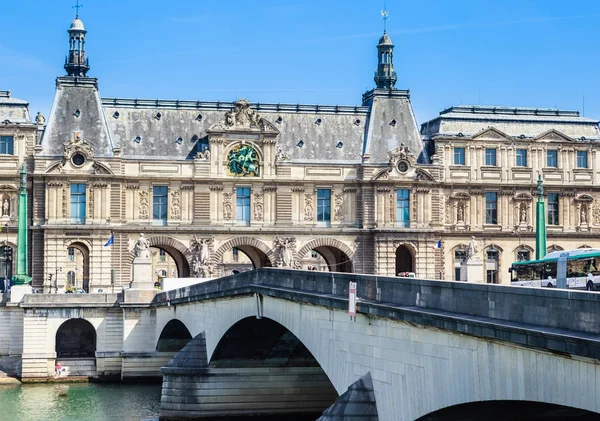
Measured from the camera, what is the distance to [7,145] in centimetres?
8881

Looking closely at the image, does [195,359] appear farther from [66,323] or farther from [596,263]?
[66,323]

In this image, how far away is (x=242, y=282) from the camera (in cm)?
4966

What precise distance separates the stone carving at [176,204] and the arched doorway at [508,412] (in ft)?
214

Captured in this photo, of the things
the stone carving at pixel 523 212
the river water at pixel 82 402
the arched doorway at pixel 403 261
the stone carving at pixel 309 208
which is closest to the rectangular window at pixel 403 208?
the arched doorway at pixel 403 261

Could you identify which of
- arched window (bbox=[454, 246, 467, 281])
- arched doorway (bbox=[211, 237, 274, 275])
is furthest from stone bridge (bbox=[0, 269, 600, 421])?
arched window (bbox=[454, 246, 467, 281])

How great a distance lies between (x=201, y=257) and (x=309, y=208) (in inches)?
405

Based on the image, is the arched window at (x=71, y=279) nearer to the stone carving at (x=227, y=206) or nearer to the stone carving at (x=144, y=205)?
the stone carving at (x=144, y=205)

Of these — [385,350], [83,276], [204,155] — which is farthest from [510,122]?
[385,350]

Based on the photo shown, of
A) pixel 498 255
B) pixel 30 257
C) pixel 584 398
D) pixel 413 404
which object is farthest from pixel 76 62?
pixel 584 398

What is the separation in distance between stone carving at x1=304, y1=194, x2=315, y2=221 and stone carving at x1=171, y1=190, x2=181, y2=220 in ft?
32.0

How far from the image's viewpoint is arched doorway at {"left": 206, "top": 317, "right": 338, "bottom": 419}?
51.4 meters

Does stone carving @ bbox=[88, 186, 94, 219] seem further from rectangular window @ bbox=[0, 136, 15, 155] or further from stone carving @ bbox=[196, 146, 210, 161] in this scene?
stone carving @ bbox=[196, 146, 210, 161]

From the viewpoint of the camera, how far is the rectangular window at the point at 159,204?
297 feet

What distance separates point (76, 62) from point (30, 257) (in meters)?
16.0
